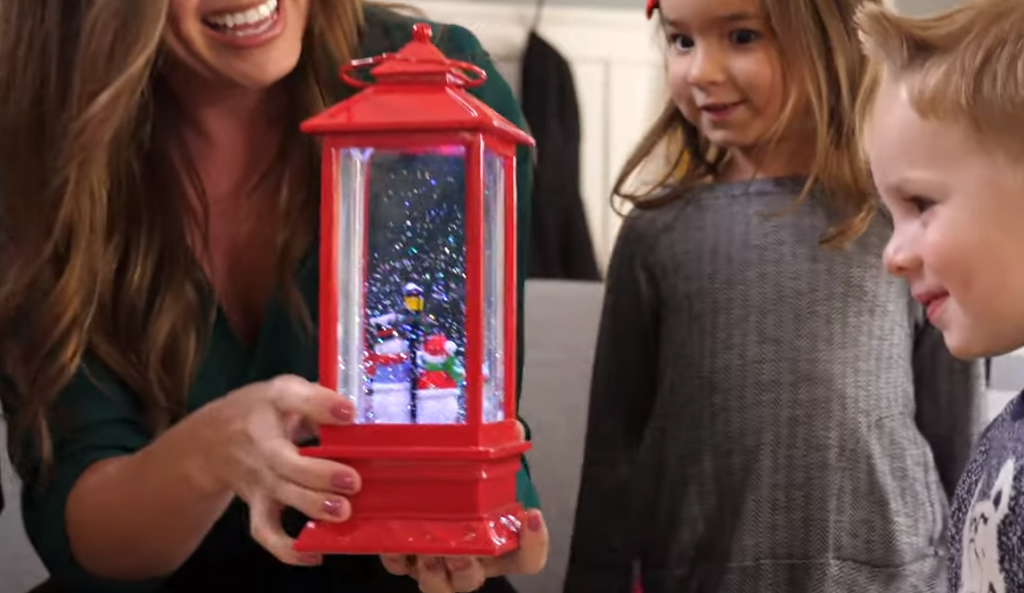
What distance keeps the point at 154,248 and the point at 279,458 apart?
37cm

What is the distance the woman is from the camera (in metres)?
1.13

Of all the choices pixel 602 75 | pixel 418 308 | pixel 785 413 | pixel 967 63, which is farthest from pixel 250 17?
pixel 602 75

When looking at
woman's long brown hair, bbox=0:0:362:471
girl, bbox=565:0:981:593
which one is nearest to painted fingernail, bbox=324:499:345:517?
woman's long brown hair, bbox=0:0:362:471

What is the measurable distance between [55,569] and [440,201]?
0.58m

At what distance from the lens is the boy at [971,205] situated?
0.94 meters

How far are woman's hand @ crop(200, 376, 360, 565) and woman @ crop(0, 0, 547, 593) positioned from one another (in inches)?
5.3

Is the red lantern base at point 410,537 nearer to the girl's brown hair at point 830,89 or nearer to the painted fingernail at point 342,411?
the painted fingernail at point 342,411

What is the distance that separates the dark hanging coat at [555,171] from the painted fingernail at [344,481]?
5.20 ft

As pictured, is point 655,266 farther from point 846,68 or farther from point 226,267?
point 226,267

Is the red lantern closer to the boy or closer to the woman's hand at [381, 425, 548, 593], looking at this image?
the woman's hand at [381, 425, 548, 593]

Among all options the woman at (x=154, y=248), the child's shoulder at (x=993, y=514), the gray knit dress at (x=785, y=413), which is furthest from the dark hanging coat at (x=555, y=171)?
the child's shoulder at (x=993, y=514)

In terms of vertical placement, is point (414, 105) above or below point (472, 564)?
above

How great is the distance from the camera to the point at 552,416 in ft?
6.18

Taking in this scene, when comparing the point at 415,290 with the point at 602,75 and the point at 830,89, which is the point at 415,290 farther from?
the point at 602,75
